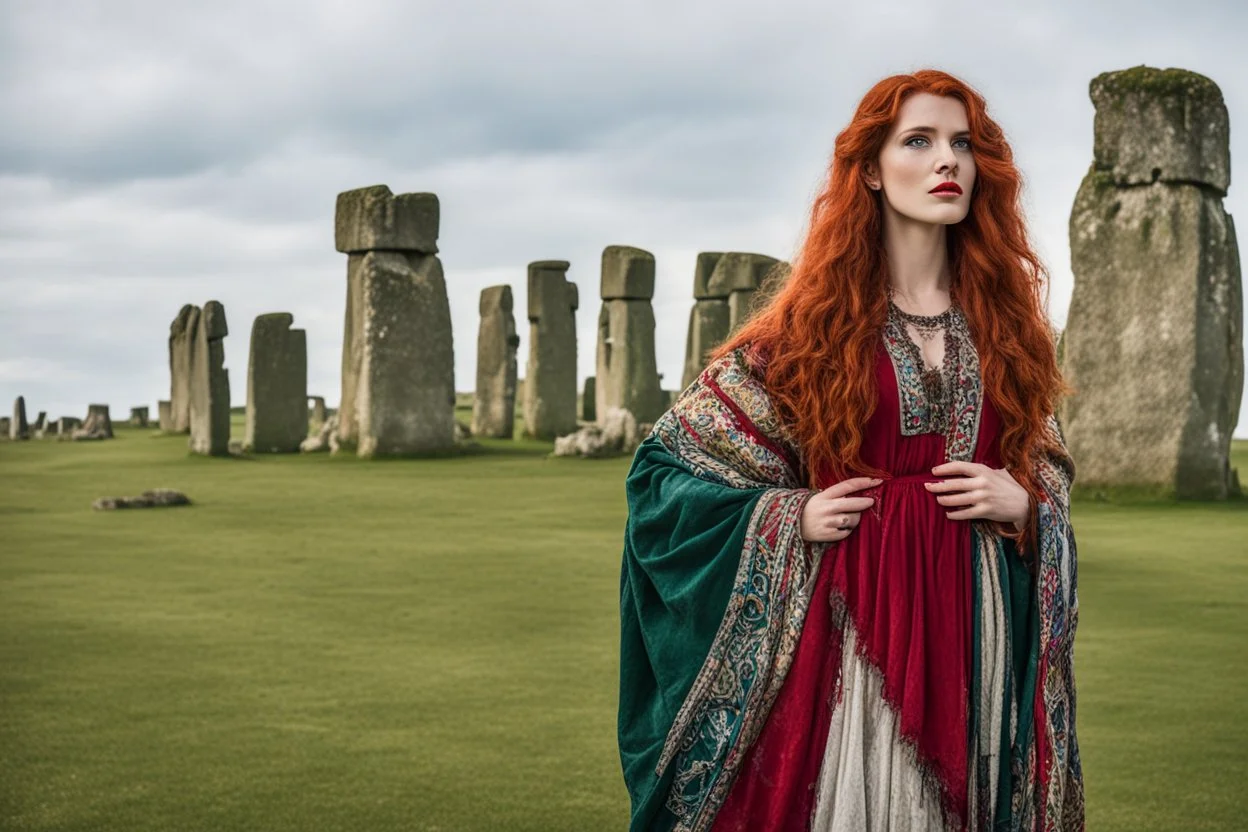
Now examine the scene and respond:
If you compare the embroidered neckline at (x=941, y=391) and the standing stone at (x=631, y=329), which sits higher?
the standing stone at (x=631, y=329)

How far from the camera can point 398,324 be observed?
21.6 metres

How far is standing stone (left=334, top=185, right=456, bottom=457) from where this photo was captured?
70.4ft

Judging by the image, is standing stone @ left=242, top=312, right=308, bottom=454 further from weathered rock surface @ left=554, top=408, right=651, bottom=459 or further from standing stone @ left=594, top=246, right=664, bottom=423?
standing stone @ left=594, top=246, right=664, bottom=423

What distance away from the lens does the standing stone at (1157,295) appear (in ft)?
49.9

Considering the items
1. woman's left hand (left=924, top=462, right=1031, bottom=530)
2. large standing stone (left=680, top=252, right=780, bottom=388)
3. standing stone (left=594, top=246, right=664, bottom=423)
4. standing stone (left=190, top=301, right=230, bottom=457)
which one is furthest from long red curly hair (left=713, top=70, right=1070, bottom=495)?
standing stone (left=594, top=246, right=664, bottom=423)

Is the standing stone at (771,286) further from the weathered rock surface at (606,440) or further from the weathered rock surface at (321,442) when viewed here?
the weathered rock surface at (321,442)

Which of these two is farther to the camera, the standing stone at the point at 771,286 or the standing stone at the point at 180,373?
the standing stone at the point at 180,373

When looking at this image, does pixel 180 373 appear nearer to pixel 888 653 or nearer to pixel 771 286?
pixel 771 286

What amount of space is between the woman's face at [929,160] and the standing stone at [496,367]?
2444 cm

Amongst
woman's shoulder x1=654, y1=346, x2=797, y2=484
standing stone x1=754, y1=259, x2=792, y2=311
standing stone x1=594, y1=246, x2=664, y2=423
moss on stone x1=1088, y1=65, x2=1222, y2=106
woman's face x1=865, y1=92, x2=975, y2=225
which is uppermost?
moss on stone x1=1088, y1=65, x2=1222, y2=106

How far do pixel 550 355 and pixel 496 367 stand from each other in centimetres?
112

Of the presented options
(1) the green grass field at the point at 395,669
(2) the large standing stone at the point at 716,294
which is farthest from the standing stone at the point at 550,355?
(1) the green grass field at the point at 395,669

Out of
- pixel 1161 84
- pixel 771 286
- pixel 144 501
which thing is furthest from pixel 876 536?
pixel 1161 84

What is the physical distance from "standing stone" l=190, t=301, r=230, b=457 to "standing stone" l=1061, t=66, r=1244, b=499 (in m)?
12.4
